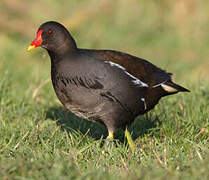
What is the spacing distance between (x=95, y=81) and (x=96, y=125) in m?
1.06

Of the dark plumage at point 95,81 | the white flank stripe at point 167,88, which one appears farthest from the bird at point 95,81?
the white flank stripe at point 167,88

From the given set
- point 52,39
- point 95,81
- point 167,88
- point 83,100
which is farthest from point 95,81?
point 167,88

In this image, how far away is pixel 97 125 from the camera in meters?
5.11

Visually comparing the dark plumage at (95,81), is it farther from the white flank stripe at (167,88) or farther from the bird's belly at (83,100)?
the white flank stripe at (167,88)

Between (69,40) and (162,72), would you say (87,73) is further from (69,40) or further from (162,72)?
(162,72)

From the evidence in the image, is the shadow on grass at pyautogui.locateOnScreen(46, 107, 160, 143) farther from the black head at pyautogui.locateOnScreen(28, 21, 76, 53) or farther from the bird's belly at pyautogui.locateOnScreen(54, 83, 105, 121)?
the black head at pyautogui.locateOnScreen(28, 21, 76, 53)

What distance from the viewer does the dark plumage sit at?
4172 millimetres

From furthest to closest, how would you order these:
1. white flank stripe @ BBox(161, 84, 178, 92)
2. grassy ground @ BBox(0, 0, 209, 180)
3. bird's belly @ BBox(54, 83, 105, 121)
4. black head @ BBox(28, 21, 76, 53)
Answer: white flank stripe @ BBox(161, 84, 178, 92) → black head @ BBox(28, 21, 76, 53) → bird's belly @ BBox(54, 83, 105, 121) → grassy ground @ BBox(0, 0, 209, 180)

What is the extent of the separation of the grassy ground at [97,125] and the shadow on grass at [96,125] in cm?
1

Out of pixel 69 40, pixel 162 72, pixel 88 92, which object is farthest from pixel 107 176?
pixel 162 72

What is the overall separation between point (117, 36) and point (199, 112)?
16.7 ft

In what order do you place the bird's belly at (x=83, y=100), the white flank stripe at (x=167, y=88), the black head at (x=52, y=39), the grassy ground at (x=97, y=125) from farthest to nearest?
1. the white flank stripe at (x=167, y=88)
2. the black head at (x=52, y=39)
3. the bird's belly at (x=83, y=100)
4. the grassy ground at (x=97, y=125)

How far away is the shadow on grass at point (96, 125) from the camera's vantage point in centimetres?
482

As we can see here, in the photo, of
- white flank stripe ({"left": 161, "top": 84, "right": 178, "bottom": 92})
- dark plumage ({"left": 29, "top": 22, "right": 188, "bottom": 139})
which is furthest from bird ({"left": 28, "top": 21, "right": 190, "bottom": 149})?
white flank stripe ({"left": 161, "top": 84, "right": 178, "bottom": 92})
